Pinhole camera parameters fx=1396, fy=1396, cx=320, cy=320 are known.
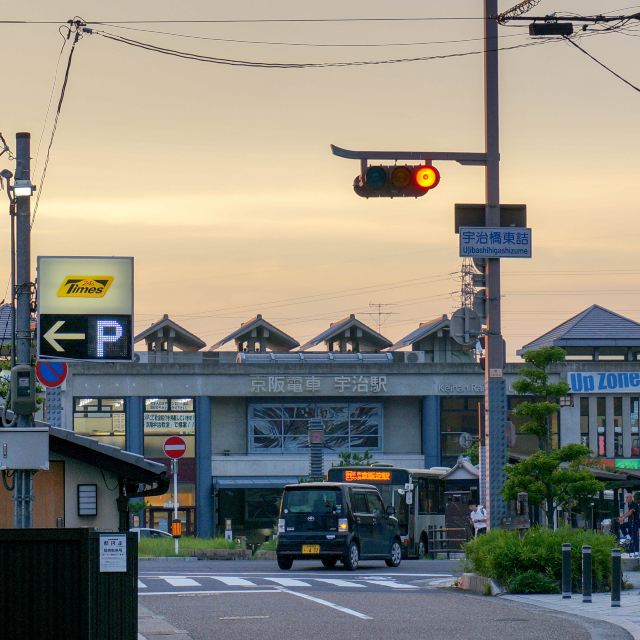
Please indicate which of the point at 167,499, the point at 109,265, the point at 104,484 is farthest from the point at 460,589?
the point at 167,499

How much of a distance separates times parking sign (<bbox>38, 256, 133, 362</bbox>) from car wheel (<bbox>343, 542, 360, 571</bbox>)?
12828 millimetres

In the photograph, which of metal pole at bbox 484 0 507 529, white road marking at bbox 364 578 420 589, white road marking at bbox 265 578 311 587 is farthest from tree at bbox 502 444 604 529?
metal pole at bbox 484 0 507 529

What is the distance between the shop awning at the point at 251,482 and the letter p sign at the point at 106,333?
5069 cm

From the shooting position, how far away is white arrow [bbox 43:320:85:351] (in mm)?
18719

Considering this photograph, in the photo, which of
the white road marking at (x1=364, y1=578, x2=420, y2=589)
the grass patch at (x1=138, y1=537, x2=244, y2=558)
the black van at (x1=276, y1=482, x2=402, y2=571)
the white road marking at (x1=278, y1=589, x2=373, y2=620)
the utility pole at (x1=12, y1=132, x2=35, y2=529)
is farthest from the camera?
the grass patch at (x1=138, y1=537, x2=244, y2=558)

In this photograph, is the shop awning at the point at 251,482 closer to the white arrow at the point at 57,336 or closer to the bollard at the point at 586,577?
the bollard at the point at 586,577

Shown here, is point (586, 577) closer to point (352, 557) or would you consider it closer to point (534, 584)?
point (534, 584)

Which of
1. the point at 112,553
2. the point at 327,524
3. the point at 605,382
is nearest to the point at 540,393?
the point at 327,524

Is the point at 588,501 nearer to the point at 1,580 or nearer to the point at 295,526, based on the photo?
the point at 295,526

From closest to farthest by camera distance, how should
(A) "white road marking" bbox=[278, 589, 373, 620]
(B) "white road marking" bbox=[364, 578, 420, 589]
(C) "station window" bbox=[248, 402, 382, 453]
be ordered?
1. (A) "white road marking" bbox=[278, 589, 373, 620]
2. (B) "white road marking" bbox=[364, 578, 420, 589]
3. (C) "station window" bbox=[248, 402, 382, 453]

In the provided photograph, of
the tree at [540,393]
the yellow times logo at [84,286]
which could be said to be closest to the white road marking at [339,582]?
the tree at [540,393]

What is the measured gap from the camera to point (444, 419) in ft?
237

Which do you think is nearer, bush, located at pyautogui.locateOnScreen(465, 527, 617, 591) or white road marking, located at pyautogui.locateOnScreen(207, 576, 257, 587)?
bush, located at pyautogui.locateOnScreen(465, 527, 617, 591)

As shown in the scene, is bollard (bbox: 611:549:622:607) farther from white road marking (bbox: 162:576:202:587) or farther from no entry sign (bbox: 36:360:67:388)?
no entry sign (bbox: 36:360:67:388)
